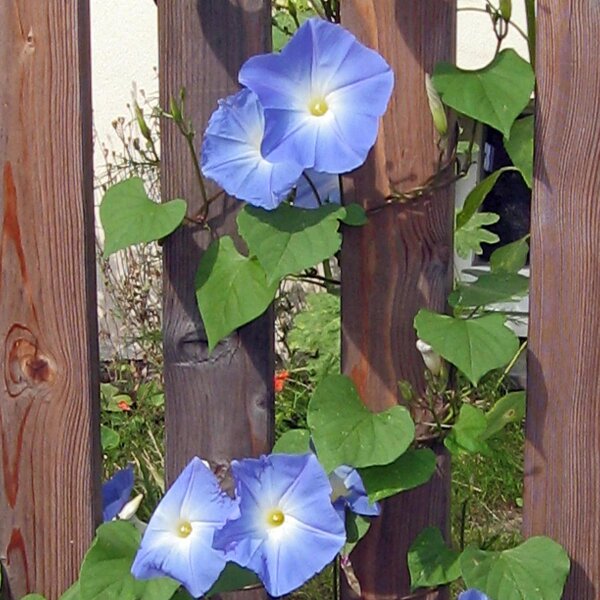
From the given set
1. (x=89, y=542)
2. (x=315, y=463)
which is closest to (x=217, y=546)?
(x=315, y=463)

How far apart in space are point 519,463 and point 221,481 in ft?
5.13

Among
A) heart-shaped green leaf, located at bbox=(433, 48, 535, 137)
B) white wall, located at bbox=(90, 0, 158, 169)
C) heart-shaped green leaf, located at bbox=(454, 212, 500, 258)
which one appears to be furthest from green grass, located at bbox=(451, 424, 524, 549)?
white wall, located at bbox=(90, 0, 158, 169)

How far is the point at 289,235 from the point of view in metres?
1.25

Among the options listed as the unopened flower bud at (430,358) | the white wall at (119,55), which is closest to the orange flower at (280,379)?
the white wall at (119,55)

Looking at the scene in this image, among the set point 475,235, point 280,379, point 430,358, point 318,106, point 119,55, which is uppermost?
point 119,55

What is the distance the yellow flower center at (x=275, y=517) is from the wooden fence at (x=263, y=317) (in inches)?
6.0

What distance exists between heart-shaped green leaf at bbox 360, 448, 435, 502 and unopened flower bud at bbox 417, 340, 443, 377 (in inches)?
4.2

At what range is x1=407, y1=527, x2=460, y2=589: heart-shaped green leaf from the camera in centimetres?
138

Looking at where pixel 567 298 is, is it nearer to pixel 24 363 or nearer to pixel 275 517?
pixel 275 517

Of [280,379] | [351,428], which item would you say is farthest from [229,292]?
[280,379]

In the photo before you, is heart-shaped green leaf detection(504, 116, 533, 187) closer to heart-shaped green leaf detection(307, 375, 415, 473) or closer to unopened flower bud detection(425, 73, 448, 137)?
unopened flower bud detection(425, 73, 448, 137)

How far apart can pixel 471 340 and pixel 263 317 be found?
309 millimetres

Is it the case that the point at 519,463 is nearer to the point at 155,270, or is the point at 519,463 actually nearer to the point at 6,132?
the point at 155,270

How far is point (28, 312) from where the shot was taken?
1.43 m
